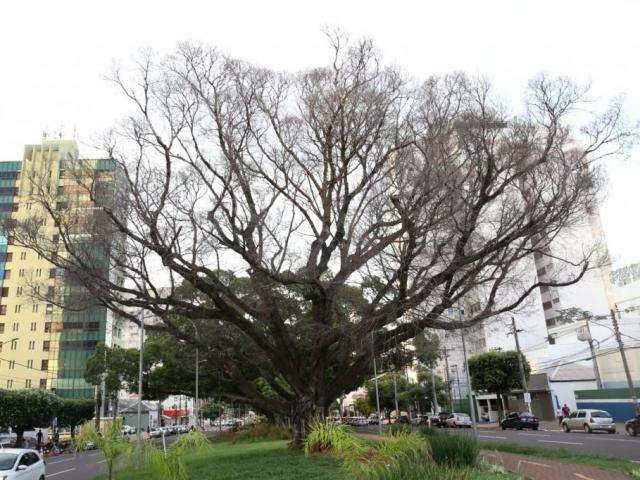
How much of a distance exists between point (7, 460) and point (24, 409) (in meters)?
33.0

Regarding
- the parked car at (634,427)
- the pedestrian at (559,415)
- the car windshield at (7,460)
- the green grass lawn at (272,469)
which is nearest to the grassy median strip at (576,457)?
the green grass lawn at (272,469)

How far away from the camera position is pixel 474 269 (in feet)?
57.1

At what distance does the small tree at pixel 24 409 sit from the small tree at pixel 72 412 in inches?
158

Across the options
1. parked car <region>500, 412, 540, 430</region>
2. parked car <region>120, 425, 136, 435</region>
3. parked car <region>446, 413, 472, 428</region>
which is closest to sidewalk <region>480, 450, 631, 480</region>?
parked car <region>120, 425, 136, 435</region>

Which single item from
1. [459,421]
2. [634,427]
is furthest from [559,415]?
[634,427]

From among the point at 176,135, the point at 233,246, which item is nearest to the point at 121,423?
the point at 233,246

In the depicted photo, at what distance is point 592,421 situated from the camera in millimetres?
32562

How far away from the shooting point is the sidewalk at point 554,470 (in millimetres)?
12430

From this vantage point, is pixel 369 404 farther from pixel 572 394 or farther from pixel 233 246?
pixel 233 246

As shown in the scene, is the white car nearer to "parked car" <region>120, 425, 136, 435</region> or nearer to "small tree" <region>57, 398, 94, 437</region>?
"parked car" <region>120, 425, 136, 435</region>

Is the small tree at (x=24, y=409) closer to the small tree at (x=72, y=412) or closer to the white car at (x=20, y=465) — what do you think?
the small tree at (x=72, y=412)

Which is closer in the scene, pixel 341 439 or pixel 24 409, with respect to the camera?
pixel 341 439

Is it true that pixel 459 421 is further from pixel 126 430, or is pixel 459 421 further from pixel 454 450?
pixel 454 450

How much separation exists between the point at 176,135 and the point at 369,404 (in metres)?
74.9
